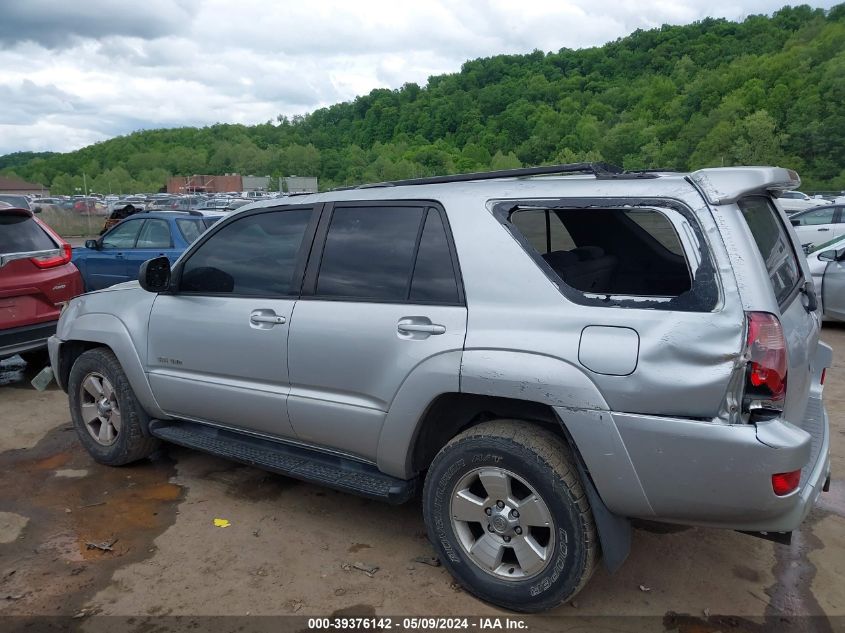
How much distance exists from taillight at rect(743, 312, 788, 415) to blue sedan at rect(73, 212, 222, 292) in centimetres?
783

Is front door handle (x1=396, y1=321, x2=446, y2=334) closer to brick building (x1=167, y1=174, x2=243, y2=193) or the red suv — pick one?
the red suv

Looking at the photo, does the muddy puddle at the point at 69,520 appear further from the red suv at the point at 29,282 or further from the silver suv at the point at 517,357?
the red suv at the point at 29,282

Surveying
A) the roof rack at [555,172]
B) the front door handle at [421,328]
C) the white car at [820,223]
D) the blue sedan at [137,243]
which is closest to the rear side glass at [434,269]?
the front door handle at [421,328]

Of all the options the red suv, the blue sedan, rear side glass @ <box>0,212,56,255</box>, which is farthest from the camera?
the blue sedan

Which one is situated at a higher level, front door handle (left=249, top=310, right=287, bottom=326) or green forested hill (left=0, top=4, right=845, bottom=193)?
green forested hill (left=0, top=4, right=845, bottom=193)

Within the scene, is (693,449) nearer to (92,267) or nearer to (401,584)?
(401,584)

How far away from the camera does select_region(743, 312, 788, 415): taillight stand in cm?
243

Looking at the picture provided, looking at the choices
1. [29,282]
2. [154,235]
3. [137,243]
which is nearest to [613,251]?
[29,282]

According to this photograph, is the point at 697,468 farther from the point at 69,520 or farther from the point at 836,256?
the point at 836,256

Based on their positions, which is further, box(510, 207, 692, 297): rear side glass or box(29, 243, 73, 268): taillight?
box(29, 243, 73, 268): taillight

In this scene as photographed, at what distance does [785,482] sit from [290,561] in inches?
87.9

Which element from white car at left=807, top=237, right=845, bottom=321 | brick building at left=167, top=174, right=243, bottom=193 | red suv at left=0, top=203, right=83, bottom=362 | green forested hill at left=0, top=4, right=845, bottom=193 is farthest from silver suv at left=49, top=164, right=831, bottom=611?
brick building at left=167, top=174, right=243, bottom=193

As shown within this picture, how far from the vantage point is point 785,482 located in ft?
8.03

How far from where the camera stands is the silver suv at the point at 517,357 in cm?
248
